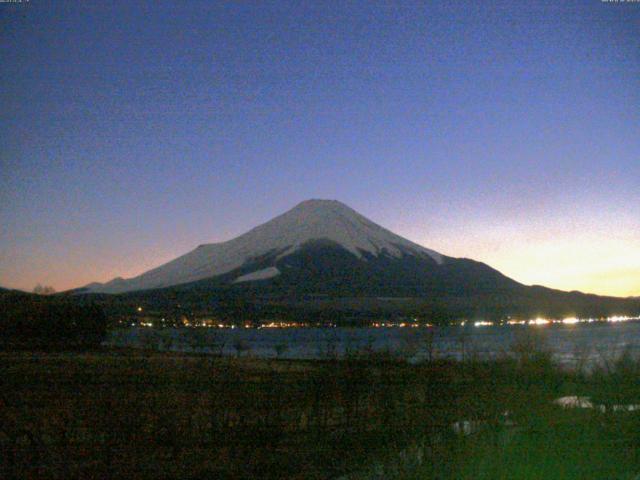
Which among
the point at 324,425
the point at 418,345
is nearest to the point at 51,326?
the point at 418,345

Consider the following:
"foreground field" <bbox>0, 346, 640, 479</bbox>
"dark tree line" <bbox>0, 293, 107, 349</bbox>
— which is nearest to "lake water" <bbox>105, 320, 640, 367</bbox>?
"dark tree line" <bbox>0, 293, 107, 349</bbox>

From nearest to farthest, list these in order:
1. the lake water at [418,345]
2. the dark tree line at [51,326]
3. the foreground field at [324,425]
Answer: the foreground field at [324,425] → the lake water at [418,345] → the dark tree line at [51,326]

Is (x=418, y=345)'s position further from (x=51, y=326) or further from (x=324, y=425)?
(x=324, y=425)

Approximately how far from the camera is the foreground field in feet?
34.8

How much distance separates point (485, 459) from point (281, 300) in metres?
127

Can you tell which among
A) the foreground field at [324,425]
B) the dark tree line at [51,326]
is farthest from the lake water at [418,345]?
the foreground field at [324,425]

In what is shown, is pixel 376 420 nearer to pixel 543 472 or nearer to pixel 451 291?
pixel 543 472

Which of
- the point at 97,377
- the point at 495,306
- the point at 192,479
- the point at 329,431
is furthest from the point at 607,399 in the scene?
the point at 495,306

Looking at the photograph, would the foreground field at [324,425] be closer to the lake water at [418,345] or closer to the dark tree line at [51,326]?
the lake water at [418,345]

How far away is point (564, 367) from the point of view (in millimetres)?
25469

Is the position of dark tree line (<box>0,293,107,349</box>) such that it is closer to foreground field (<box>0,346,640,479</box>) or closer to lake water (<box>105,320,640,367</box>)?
lake water (<box>105,320,640,367</box>)

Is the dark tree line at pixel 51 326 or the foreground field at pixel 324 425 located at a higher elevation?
the dark tree line at pixel 51 326

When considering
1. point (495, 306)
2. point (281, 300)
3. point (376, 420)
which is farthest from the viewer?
point (281, 300)

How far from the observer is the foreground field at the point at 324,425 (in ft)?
34.8
